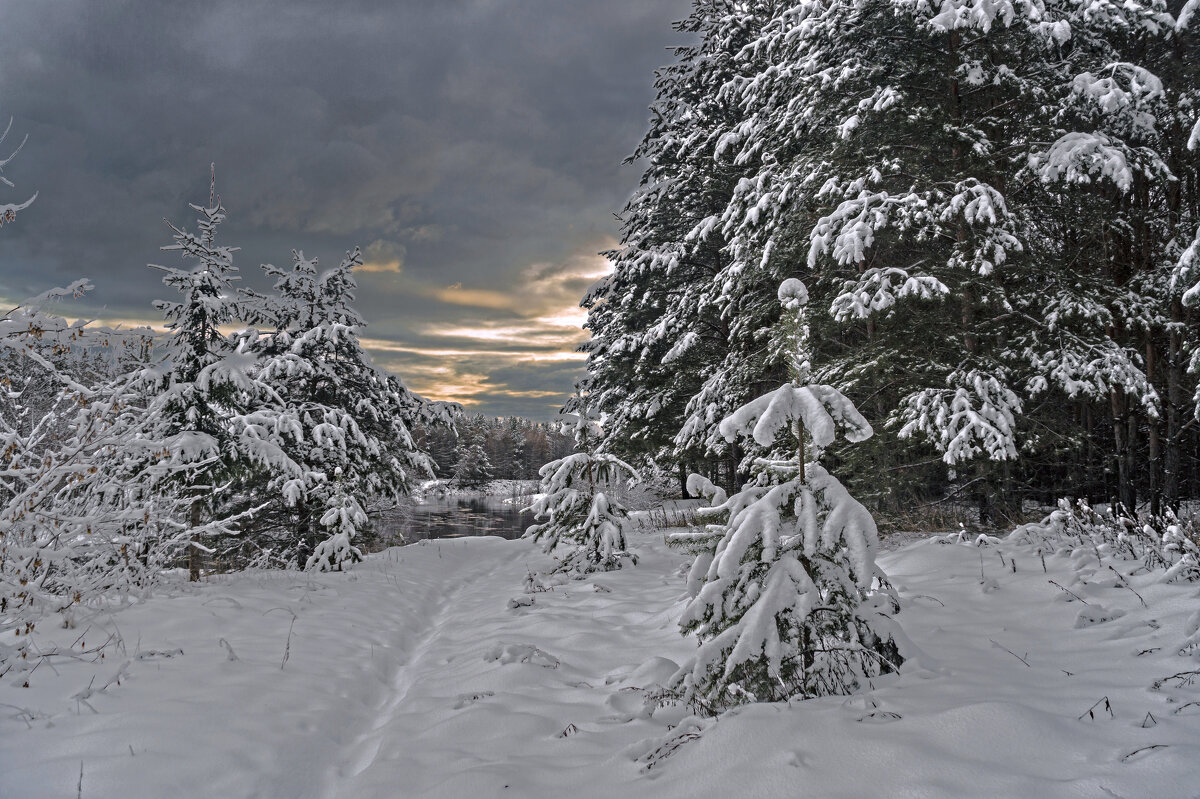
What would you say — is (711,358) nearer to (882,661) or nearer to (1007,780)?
(882,661)

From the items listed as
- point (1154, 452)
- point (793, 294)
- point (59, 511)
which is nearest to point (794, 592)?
point (793, 294)

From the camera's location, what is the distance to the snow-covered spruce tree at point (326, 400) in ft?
37.0

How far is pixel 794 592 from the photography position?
9.64 feet

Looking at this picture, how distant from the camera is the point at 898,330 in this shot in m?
8.44

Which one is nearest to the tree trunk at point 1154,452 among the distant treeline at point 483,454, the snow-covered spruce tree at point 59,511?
the snow-covered spruce tree at point 59,511

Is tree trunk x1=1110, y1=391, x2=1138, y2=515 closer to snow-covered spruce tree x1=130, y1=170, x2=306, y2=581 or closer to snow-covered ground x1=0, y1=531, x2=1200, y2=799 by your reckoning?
snow-covered ground x1=0, y1=531, x2=1200, y2=799

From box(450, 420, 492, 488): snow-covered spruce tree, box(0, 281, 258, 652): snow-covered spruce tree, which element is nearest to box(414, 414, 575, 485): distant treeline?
box(450, 420, 492, 488): snow-covered spruce tree

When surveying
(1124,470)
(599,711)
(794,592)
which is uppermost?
(1124,470)

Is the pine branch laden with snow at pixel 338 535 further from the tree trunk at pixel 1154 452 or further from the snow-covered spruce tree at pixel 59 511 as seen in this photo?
the tree trunk at pixel 1154 452

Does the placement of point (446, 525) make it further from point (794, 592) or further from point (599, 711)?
point (794, 592)

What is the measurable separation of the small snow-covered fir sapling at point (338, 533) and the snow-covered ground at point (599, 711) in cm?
365

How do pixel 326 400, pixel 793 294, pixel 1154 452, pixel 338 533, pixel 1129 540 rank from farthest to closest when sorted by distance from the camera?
pixel 326 400 < pixel 338 533 < pixel 1154 452 < pixel 1129 540 < pixel 793 294

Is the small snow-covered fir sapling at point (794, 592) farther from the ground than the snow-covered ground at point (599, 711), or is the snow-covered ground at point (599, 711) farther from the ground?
the small snow-covered fir sapling at point (794, 592)

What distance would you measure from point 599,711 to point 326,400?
11613mm
